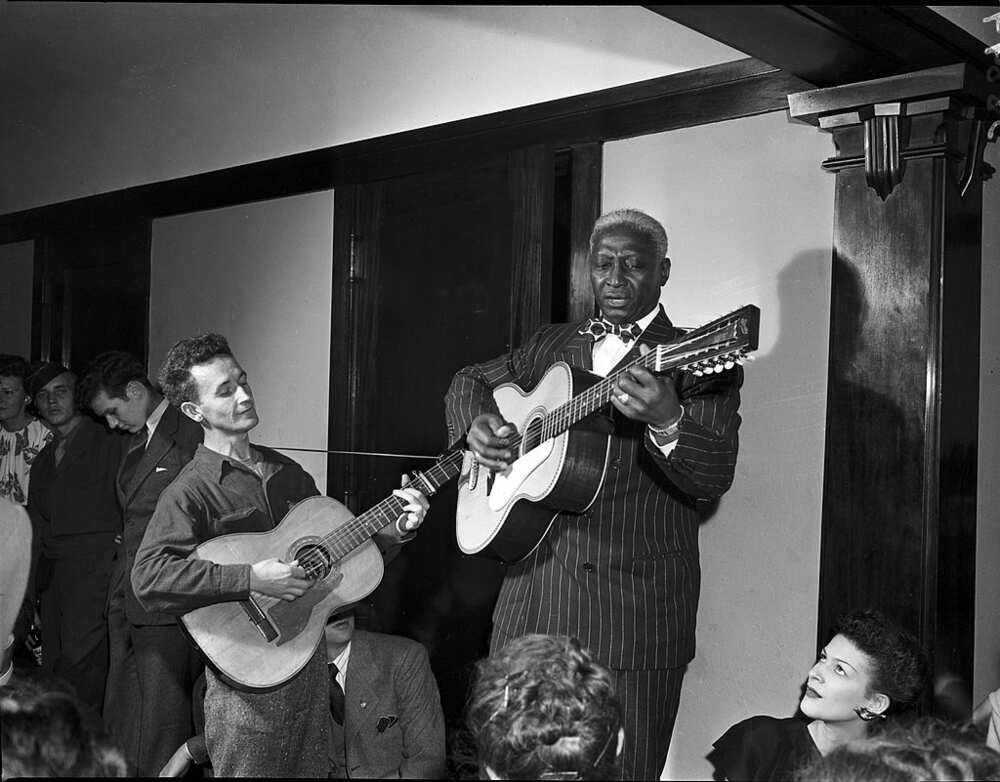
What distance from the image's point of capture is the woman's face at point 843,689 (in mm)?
2500

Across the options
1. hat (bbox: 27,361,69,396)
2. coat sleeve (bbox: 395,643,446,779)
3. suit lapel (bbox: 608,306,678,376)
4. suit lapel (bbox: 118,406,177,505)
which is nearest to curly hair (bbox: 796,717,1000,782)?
suit lapel (bbox: 608,306,678,376)

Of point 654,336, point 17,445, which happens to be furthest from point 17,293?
point 654,336

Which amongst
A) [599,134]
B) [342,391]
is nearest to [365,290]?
[342,391]

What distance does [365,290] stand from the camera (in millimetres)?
3945

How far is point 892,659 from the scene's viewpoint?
2525 millimetres

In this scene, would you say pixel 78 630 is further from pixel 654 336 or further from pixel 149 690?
pixel 654 336

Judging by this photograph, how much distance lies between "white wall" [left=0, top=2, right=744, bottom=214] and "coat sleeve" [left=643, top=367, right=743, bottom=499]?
1029 mm


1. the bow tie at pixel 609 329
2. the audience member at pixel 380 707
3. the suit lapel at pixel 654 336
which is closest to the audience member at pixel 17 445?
the audience member at pixel 380 707

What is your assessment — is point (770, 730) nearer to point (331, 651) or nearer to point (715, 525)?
point (715, 525)

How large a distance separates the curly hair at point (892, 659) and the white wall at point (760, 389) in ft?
1.19

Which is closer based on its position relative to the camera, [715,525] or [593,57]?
[715,525]

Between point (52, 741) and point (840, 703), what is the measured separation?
1704mm

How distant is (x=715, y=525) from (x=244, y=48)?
2376 millimetres

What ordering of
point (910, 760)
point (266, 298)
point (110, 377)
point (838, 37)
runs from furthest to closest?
point (266, 298), point (110, 377), point (838, 37), point (910, 760)
